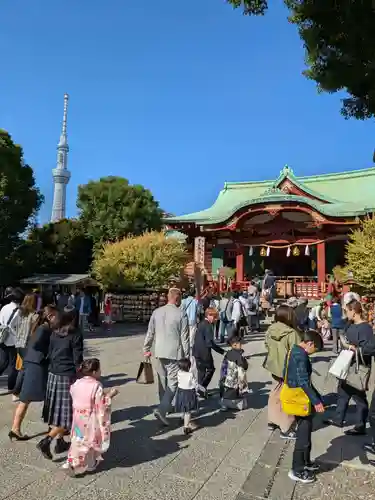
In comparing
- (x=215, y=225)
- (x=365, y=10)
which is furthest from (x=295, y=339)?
(x=215, y=225)

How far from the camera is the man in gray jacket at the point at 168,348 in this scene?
5.11 meters

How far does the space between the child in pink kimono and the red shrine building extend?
1546cm

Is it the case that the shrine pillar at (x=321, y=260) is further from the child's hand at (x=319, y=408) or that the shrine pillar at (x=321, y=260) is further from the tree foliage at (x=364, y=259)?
the child's hand at (x=319, y=408)

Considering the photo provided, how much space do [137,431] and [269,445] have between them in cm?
153

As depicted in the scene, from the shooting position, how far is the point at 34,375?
4.68 meters

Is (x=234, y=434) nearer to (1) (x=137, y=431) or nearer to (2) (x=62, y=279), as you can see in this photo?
(1) (x=137, y=431)

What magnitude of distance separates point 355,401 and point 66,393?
3.43 metres

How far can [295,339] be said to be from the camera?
4.87m

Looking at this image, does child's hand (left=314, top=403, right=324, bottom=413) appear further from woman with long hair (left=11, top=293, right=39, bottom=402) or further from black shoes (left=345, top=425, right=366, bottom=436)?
woman with long hair (left=11, top=293, right=39, bottom=402)

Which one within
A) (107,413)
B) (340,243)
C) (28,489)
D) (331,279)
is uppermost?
(340,243)

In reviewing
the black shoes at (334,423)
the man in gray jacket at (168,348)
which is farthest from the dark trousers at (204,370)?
the black shoes at (334,423)

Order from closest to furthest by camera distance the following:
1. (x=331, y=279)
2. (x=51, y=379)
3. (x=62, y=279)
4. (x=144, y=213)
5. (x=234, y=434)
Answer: (x=51, y=379) → (x=234, y=434) → (x=331, y=279) → (x=62, y=279) → (x=144, y=213)

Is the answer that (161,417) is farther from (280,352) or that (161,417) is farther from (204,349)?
(280,352)

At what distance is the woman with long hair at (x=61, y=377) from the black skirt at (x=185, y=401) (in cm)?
132
